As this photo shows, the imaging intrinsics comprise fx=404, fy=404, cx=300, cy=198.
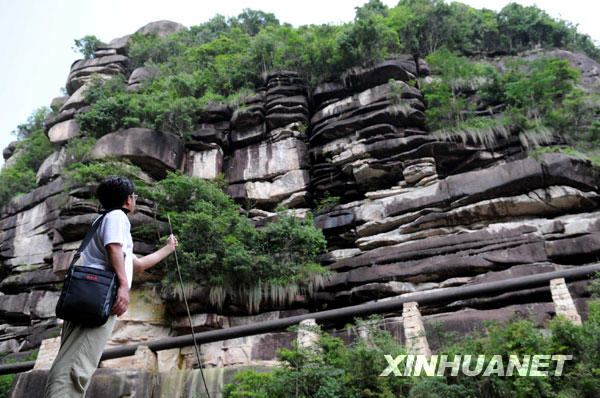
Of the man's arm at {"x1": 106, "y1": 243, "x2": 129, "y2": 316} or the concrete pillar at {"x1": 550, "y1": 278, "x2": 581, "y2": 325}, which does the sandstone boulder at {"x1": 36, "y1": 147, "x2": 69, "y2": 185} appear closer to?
the man's arm at {"x1": 106, "y1": 243, "x2": 129, "y2": 316}

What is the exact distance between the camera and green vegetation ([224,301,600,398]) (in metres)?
4.90

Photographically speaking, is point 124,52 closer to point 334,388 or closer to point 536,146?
point 536,146

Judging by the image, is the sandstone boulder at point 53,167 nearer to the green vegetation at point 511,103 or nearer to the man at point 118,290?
the green vegetation at point 511,103

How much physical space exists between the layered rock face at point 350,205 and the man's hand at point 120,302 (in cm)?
826

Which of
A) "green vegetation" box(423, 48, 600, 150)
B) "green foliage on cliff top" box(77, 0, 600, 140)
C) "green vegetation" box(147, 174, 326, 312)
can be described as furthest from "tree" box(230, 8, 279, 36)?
"green vegetation" box(147, 174, 326, 312)

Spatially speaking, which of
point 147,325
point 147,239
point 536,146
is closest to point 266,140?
point 147,239

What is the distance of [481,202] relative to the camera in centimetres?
1238

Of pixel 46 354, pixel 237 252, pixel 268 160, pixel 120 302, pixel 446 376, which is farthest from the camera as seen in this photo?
pixel 268 160

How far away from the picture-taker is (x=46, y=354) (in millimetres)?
7988

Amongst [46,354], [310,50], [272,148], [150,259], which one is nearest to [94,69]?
[310,50]

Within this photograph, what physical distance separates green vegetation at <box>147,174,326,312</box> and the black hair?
8.44 meters

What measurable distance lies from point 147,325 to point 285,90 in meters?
11.9

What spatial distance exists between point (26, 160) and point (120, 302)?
987 inches

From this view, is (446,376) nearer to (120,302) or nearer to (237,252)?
(120,302)
